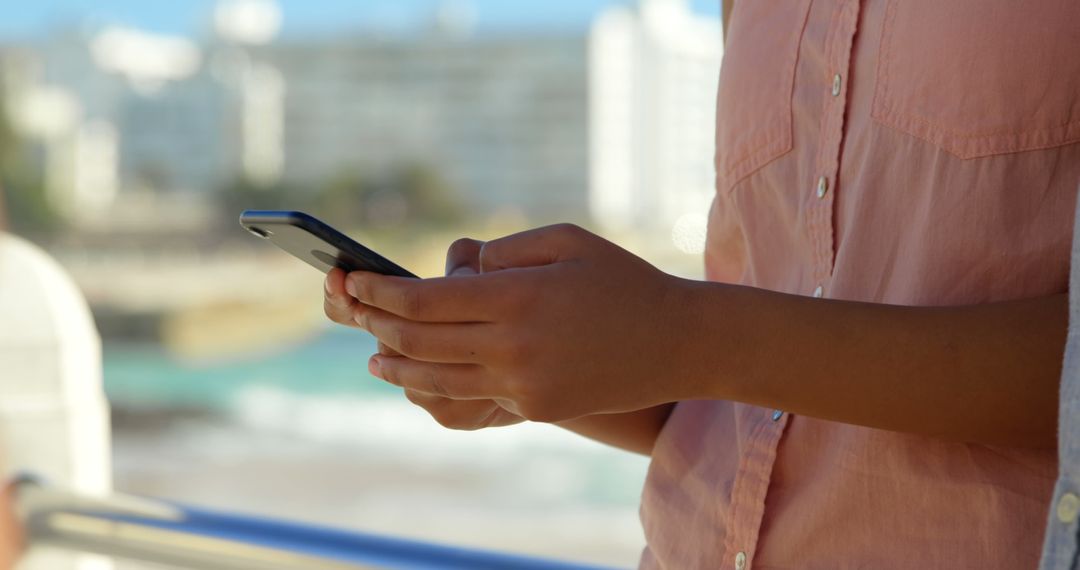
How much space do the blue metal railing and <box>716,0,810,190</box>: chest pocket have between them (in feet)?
1.02

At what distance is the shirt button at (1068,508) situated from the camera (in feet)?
1.27

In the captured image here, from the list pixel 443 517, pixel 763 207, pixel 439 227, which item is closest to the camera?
pixel 763 207

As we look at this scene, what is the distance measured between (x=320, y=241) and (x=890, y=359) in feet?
0.76

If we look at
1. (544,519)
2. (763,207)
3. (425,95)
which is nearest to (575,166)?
(425,95)

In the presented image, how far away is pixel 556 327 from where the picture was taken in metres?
0.41

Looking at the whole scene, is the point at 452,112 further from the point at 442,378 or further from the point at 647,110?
the point at 442,378

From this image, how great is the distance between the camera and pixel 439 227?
24719mm

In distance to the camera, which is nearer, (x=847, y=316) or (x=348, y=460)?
(x=847, y=316)

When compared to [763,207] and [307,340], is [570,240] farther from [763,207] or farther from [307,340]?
[307,340]

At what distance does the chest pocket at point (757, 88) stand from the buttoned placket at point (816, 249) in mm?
37

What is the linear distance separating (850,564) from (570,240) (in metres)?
0.21

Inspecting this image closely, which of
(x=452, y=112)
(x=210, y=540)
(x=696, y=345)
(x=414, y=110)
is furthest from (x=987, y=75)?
(x=414, y=110)

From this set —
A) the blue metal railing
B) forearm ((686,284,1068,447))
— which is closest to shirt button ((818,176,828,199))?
forearm ((686,284,1068,447))

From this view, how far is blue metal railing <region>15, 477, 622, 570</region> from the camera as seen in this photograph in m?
0.85
